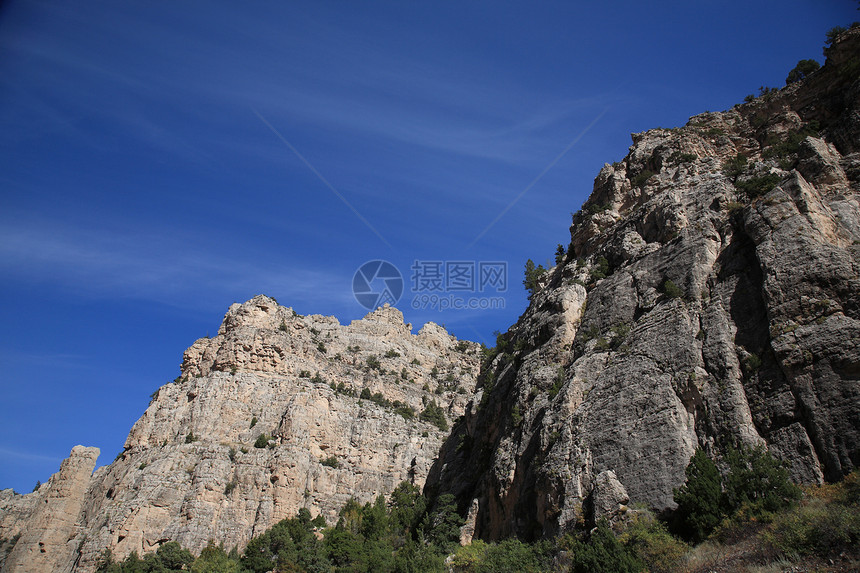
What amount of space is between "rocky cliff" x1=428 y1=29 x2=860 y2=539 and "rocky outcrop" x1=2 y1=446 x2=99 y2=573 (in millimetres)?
38189

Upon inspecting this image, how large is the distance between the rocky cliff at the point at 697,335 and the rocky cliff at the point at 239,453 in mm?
20368

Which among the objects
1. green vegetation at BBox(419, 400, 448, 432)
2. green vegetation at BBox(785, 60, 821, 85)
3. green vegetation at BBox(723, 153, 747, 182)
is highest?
green vegetation at BBox(785, 60, 821, 85)

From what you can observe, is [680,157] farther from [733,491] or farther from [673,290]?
[733,491]

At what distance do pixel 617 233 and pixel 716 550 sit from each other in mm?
27456

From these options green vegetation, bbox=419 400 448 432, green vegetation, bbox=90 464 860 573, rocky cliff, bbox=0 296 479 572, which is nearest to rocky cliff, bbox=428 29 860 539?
green vegetation, bbox=90 464 860 573

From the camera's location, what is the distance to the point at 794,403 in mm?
25422

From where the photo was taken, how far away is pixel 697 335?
3098cm

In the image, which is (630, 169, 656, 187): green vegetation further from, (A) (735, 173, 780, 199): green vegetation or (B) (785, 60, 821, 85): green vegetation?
(B) (785, 60, 821, 85): green vegetation

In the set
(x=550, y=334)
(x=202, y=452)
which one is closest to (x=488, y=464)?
(x=550, y=334)

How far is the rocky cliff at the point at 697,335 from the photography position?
2609cm

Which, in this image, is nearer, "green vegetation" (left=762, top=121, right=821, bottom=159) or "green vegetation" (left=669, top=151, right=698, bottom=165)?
"green vegetation" (left=762, top=121, right=821, bottom=159)

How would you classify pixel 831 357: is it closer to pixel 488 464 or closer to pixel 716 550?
pixel 716 550

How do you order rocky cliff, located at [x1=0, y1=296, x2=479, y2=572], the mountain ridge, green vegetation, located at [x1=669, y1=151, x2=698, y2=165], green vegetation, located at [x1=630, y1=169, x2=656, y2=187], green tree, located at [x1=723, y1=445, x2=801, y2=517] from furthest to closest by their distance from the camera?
rocky cliff, located at [x1=0, y1=296, x2=479, y2=572] → green vegetation, located at [x1=630, y1=169, x2=656, y2=187] → green vegetation, located at [x1=669, y1=151, x2=698, y2=165] → the mountain ridge → green tree, located at [x1=723, y1=445, x2=801, y2=517]

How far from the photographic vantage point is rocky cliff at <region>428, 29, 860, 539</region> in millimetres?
26094
